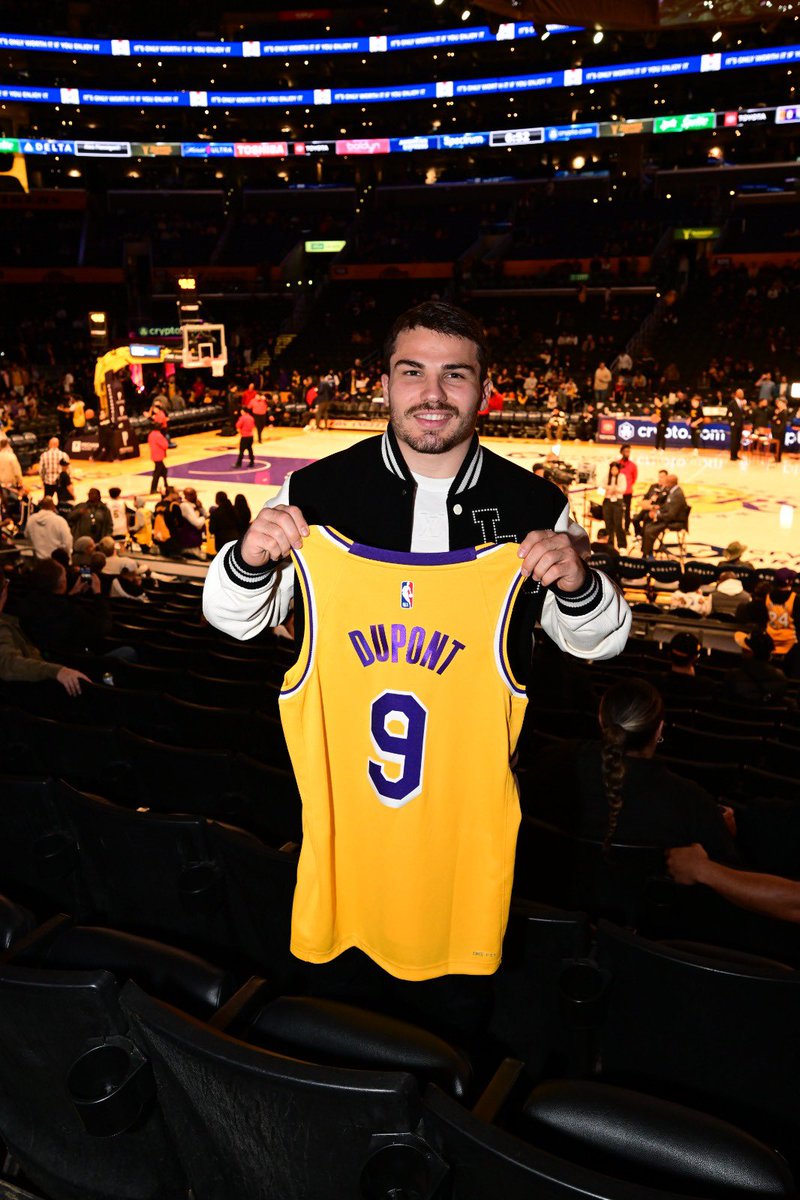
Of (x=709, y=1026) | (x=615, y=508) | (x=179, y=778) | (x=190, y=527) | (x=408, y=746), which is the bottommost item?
(x=190, y=527)

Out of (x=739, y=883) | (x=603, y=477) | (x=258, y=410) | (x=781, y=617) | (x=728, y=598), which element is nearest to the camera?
(x=739, y=883)

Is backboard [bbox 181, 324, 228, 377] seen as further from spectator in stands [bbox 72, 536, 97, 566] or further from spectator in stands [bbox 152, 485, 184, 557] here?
spectator in stands [bbox 72, 536, 97, 566]

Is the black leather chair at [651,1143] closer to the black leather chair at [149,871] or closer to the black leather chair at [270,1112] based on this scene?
the black leather chair at [270,1112]

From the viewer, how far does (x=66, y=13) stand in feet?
131

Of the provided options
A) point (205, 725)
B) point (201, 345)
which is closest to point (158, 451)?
point (201, 345)

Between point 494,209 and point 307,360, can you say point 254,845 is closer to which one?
point 307,360

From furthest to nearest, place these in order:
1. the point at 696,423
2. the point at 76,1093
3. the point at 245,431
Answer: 1. the point at 696,423
2. the point at 245,431
3. the point at 76,1093

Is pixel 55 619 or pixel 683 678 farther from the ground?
pixel 55 619

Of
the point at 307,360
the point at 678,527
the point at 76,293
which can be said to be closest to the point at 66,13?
the point at 76,293

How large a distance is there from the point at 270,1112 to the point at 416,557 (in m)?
1.28

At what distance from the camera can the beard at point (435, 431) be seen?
97.7 inches

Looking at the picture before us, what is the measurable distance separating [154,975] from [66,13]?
155 ft

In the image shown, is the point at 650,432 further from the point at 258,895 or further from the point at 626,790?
the point at 258,895

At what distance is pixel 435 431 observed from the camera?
2496 mm
